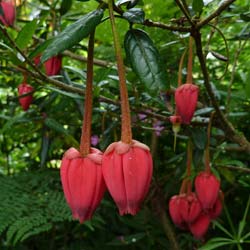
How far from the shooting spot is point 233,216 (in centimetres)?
158

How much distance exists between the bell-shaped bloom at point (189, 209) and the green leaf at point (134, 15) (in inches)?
20.8

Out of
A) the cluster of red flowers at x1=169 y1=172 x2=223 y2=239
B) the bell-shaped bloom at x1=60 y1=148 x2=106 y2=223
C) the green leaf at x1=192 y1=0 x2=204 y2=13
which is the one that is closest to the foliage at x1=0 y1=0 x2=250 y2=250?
the cluster of red flowers at x1=169 y1=172 x2=223 y2=239

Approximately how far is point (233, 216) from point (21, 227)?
2.13 ft

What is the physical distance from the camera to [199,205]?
3.59ft

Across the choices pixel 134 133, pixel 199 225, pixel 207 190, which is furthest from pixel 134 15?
pixel 134 133

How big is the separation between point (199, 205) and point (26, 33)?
51 centimetres

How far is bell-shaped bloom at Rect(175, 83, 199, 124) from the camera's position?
35.1 inches

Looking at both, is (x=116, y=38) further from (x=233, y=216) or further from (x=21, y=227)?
(x=233, y=216)

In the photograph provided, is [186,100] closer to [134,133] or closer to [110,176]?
[110,176]

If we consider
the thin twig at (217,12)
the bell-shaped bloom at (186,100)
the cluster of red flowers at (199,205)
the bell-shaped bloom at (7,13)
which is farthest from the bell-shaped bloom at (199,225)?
the bell-shaped bloom at (7,13)

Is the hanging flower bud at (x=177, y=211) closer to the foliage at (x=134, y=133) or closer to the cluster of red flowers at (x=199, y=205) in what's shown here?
the cluster of red flowers at (x=199, y=205)

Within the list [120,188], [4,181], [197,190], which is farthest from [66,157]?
[4,181]

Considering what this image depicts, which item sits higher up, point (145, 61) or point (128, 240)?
point (145, 61)

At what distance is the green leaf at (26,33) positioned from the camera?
34.1 inches
